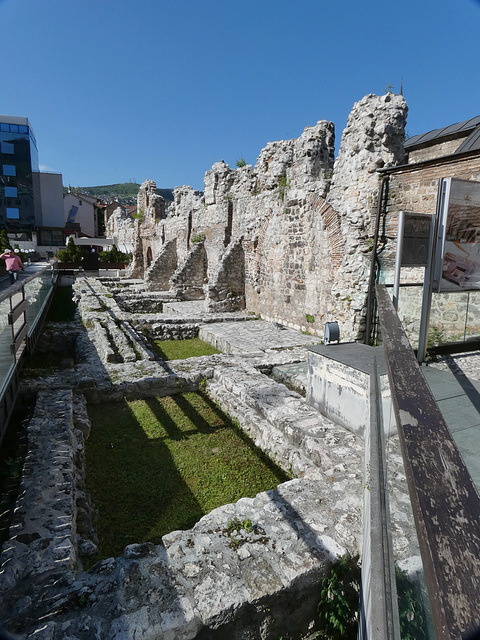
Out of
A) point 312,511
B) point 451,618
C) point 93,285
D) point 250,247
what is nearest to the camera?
point 451,618

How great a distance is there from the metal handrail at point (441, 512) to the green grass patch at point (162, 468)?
9.73 feet

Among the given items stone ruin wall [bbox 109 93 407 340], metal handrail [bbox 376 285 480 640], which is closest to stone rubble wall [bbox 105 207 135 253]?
stone ruin wall [bbox 109 93 407 340]

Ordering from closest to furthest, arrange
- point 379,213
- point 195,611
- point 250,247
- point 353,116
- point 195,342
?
point 195,611
point 379,213
point 353,116
point 195,342
point 250,247

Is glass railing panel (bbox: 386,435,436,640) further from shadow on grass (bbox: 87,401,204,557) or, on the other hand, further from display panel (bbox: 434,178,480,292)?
display panel (bbox: 434,178,480,292)

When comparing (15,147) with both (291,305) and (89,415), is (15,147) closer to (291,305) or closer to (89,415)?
(291,305)

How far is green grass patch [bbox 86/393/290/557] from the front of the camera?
348 cm

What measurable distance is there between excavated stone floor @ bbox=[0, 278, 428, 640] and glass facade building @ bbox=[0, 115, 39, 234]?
162 ft

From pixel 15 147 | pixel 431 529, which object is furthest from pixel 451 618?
pixel 15 147

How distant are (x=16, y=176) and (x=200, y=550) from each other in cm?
5393

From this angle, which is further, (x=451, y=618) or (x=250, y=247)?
(x=250, y=247)

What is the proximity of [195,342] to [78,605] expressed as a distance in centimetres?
851

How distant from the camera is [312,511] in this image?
9.64ft

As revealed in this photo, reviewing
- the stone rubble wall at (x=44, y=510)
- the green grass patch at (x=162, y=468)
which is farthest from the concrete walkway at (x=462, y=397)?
the stone rubble wall at (x=44, y=510)

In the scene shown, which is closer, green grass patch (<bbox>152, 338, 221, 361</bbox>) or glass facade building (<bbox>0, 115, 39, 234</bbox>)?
green grass patch (<bbox>152, 338, 221, 361</bbox>)
